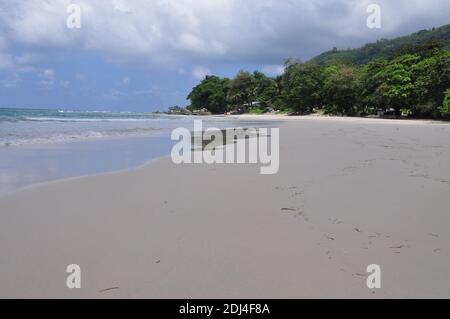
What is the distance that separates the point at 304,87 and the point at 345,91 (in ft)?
32.2

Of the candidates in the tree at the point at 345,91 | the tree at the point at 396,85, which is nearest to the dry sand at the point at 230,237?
the tree at the point at 396,85

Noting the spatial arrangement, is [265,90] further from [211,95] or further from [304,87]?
[304,87]

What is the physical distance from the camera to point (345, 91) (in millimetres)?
50000

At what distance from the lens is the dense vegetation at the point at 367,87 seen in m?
35.6

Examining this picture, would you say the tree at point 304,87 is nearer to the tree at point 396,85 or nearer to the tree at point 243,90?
the tree at point 396,85

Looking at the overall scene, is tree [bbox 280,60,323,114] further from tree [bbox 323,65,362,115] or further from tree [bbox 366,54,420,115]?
tree [bbox 366,54,420,115]

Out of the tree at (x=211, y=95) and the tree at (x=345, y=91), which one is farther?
the tree at (x=211, y=95)

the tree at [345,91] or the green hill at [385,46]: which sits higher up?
the green hill at [385,46]

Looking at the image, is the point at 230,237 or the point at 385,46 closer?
the point at 230,237

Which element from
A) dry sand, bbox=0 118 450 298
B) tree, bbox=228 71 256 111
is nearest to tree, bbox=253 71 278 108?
tree, bbox=228 71 256 111

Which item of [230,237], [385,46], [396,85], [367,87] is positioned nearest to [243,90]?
[367,87]

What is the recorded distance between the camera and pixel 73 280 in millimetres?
2824

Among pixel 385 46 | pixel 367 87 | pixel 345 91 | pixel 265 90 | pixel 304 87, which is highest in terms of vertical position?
pixel 385 46
